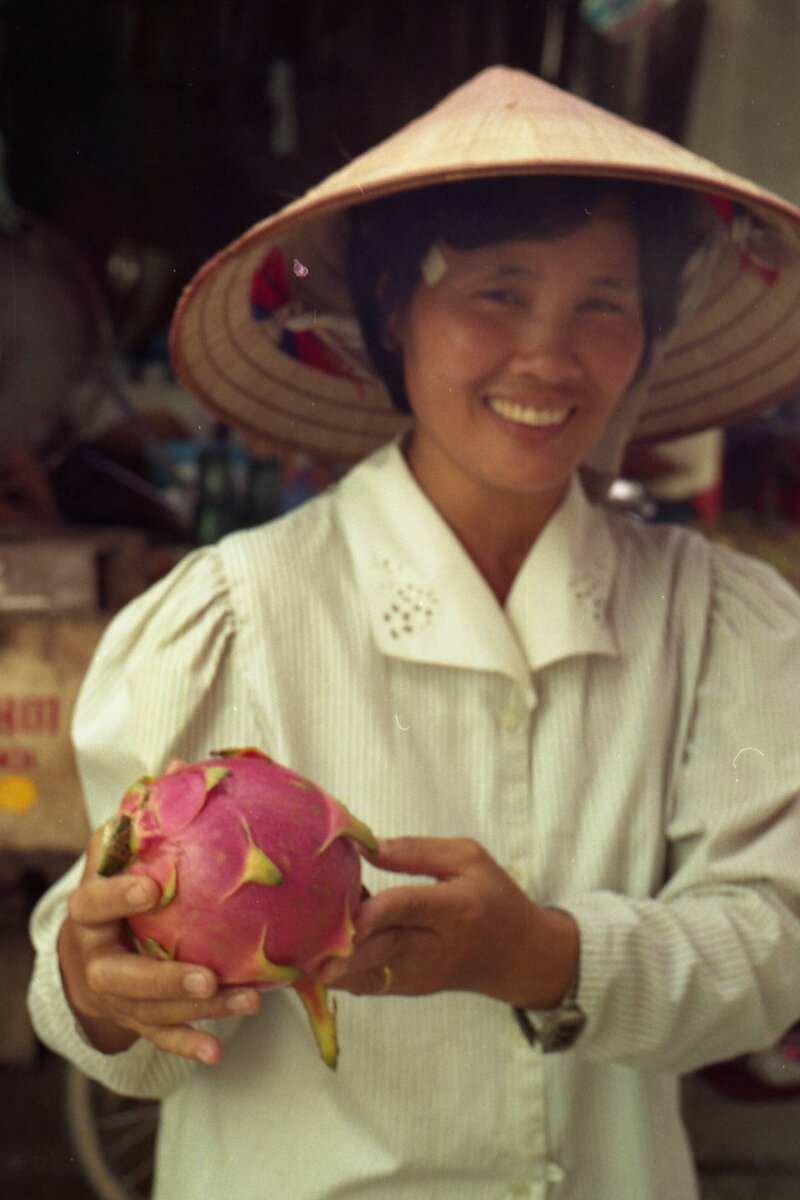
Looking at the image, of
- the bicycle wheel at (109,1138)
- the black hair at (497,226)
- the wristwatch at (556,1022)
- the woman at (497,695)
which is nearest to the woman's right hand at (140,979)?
the woman at (497,695)

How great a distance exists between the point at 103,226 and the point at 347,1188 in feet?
3.86

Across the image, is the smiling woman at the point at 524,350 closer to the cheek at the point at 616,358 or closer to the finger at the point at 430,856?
the cheek at the point at 616,358

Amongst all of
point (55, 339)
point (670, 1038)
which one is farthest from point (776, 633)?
point (55, 339)

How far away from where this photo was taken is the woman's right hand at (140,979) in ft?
2.14

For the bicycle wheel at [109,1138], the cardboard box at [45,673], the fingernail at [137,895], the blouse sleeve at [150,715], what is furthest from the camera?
the bicycle wheel at [109,1138]

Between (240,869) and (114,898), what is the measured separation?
0.08 m

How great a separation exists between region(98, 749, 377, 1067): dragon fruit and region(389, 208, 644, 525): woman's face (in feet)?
1.15

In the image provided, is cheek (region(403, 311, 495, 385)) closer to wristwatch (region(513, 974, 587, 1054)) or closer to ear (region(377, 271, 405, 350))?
ear (region(377, 271, 405, 350))

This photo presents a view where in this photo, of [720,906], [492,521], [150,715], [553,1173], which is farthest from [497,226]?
[553,1173]

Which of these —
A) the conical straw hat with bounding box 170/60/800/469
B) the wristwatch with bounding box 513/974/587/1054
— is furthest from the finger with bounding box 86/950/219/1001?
the conical straw hat with bounding box 170/60/800/469

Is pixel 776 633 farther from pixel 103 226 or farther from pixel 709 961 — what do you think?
pixel 103 226

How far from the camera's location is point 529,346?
81 cm

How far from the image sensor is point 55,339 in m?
1.56

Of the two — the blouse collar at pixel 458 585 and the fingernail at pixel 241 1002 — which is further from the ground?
the blouse collar at pixel 458 585
